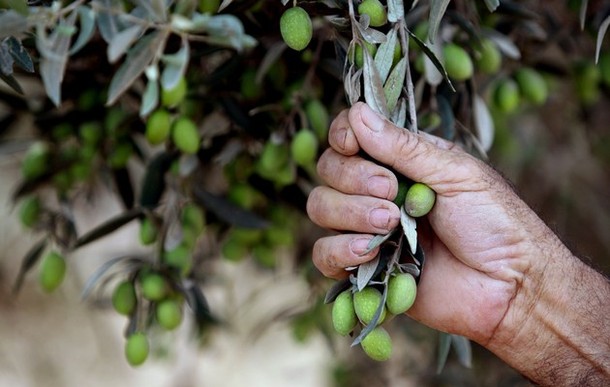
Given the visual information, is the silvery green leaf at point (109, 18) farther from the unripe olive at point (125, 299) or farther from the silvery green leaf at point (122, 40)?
the unripe olive at point (125, 299)

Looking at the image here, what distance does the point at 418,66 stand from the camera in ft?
4.24

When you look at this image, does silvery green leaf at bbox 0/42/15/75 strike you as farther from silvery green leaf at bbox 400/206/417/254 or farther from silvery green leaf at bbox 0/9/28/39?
silvery green leaf at bbox 400/206/417/254

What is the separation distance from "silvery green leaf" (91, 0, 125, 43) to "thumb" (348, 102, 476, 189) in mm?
283

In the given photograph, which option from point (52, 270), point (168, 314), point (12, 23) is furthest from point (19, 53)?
point (52, 270)

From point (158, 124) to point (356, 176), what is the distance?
379mm

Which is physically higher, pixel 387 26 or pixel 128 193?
pixel 387 26

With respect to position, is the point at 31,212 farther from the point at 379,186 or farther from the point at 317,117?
the point at 379,186

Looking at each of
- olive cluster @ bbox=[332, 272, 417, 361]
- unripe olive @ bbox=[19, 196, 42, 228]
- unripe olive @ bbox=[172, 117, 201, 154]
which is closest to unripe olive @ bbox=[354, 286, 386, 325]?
olive cluster @ bbox=[332, 272, 417, 361]

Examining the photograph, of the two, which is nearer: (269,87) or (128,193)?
(269,87)

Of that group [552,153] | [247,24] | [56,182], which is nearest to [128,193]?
[56,182]

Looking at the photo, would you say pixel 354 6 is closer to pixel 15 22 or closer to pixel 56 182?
pixel 15 22

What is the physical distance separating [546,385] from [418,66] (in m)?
0.50

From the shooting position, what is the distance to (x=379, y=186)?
40.1 inches

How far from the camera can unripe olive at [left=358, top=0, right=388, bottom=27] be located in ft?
3.26
